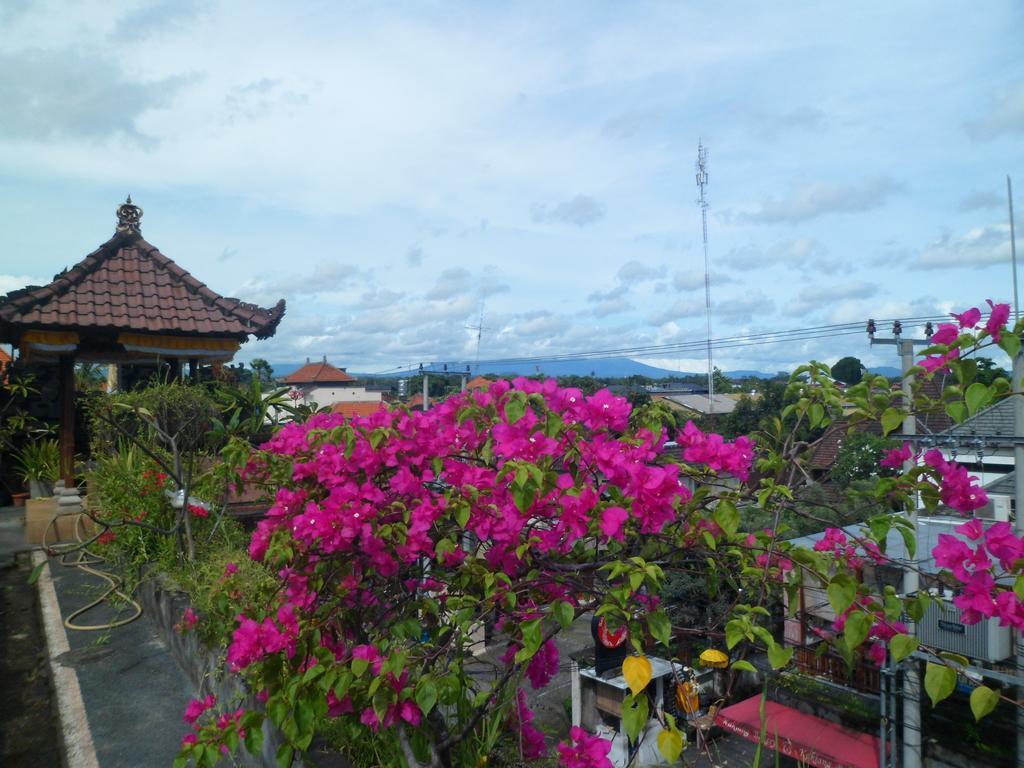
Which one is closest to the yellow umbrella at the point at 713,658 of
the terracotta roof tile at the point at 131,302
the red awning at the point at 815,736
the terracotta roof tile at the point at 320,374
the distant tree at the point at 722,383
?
the terracotta roof tile at the point at 131,302

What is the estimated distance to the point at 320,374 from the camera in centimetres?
5316

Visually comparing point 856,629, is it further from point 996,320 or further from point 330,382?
point 330,382

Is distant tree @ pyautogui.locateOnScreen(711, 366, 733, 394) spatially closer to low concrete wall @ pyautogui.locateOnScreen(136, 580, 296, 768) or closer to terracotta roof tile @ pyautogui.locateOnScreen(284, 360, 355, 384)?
terracotta roof tile @ pyautogui.locateOnScreen(284, 360, 355, 384)

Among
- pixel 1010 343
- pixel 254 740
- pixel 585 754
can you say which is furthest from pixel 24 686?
pixel 1010 343

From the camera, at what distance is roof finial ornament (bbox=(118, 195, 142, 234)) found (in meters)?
9.64

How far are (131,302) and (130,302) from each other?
0.04 feet

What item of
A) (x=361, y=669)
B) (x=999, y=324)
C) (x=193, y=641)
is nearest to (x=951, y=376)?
(x=999, y=324)

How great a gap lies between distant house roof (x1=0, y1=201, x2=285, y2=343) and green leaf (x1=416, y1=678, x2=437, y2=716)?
7718 mm

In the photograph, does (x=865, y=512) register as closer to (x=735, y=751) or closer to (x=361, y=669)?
(x=361, y=669)

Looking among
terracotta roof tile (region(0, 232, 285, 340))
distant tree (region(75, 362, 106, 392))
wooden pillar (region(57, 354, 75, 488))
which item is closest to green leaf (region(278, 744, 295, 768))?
terracotta roof tile (region(0, 232, 285, 340))

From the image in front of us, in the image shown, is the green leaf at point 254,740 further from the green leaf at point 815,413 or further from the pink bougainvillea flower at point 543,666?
the green leaf at point 815,413

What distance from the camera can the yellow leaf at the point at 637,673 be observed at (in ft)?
4.60

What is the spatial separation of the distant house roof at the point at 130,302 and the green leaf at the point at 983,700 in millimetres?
8577

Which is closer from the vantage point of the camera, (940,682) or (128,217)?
(940,682)
